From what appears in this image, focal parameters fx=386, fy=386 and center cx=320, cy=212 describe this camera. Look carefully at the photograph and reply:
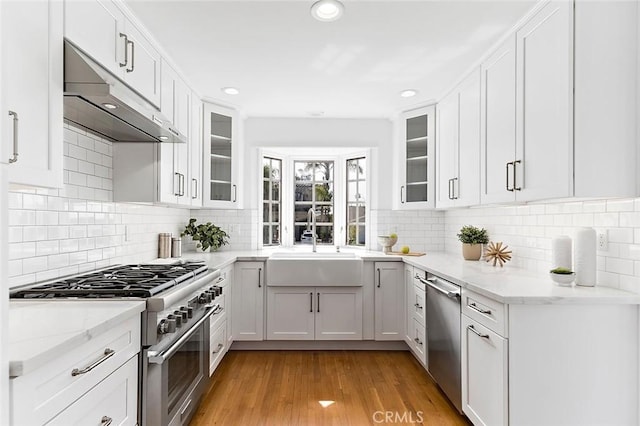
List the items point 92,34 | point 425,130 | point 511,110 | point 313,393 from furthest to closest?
point 425,130 < point 313,393 < point 511,110 < point 92,34

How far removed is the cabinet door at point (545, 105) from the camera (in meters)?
1.78

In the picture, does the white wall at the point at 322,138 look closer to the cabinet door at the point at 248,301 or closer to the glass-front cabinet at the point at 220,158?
the glass-front cabinet at the point at 220,158

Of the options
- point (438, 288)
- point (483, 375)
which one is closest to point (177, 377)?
point (483, 375)

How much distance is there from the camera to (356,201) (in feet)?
14.7

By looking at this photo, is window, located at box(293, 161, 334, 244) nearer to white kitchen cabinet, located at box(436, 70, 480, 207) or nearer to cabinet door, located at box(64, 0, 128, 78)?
white kitchen cabinet, located at box(436, 70, 480, 207)

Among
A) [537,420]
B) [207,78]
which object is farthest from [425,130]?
[537,420]

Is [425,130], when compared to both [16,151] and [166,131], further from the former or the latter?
[16,151]

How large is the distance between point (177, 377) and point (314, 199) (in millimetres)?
2898

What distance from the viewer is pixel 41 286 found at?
1795 millimetres

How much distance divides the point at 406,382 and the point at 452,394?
53 cm

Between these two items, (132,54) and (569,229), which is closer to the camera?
(132,54)

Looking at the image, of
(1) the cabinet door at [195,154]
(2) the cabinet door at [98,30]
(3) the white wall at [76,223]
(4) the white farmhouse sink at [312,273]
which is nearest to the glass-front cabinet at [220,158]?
(1) the cabinet door at [195,154]

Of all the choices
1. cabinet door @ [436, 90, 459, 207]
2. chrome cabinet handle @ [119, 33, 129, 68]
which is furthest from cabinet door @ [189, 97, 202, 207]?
cabinet door @ [436, 90, 459, 207]

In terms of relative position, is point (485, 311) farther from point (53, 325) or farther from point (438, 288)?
point (53, 325)
